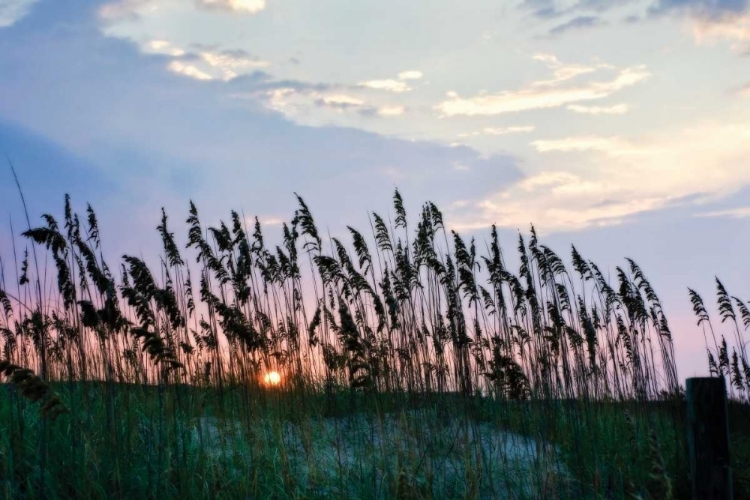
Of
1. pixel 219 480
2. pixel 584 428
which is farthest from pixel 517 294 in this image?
pixel 219 480

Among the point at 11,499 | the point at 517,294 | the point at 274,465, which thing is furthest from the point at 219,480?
the point at 517,294

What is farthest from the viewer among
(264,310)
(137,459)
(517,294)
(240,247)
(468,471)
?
(264,310)

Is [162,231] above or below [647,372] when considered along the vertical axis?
above

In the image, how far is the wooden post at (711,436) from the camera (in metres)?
6.04

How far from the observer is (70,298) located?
5133mm

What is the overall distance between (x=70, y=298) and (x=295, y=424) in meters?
3.83

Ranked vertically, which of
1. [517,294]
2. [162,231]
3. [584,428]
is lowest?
[584,428]

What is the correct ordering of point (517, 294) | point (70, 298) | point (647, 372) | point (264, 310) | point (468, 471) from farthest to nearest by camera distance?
point (647, 372) → point (264, 310) → point (517, 294) → point (468, 471) → point (70, 298)

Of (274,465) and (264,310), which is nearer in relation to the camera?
(274,465)

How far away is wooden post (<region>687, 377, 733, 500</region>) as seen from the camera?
604cm

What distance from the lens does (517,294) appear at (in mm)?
8047

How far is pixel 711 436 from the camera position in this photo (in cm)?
605

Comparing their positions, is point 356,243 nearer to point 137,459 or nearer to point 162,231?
point 162,231

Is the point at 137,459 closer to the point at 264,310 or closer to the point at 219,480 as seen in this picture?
the point at 219,480
